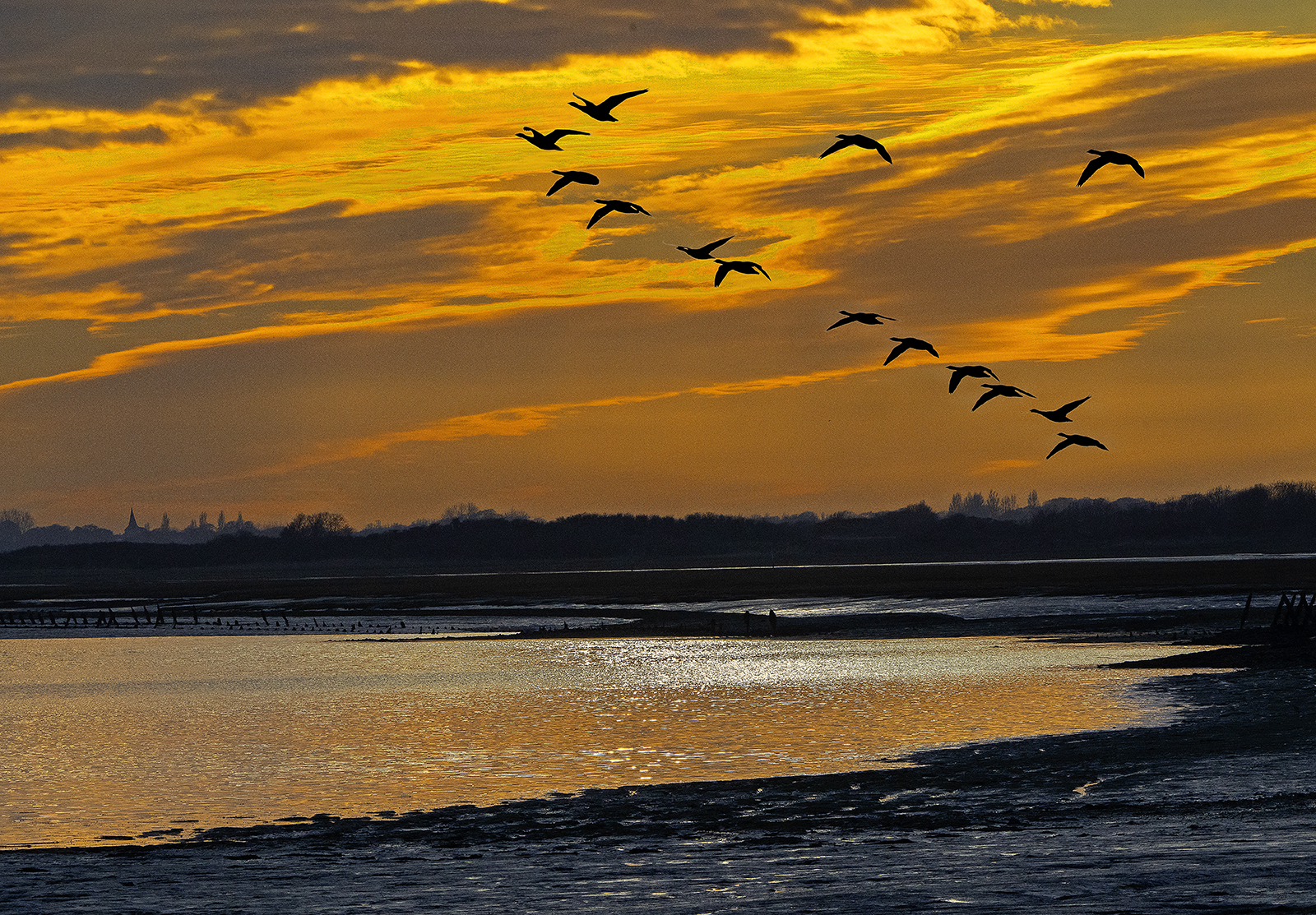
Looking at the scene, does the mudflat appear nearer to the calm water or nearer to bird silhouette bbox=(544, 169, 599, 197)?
Result: the calm water

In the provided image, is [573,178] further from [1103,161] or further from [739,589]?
[739,589]

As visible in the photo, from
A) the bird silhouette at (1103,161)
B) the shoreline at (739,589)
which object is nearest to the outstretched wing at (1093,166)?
the bird silhouette at (1103,161)

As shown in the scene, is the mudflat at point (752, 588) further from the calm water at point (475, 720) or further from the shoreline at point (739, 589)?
the calm water at point (475, 720)

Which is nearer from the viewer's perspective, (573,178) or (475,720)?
(573,178)

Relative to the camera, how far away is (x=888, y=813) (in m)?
23.1

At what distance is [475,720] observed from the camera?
127ft

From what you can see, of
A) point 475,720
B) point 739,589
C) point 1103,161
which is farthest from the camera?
point 739,589

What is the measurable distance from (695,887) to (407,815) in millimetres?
7947

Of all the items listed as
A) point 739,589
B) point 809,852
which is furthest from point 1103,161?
point 739,589

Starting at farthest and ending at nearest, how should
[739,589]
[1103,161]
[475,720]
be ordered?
[739,589] < [475,720] < [1103,161]

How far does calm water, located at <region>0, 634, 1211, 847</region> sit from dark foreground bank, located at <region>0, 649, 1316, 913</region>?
2.45 metres

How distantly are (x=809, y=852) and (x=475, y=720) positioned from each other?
771 inches

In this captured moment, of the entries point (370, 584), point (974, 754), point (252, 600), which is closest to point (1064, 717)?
point (974, 754)

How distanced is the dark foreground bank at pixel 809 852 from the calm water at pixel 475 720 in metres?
2.45
